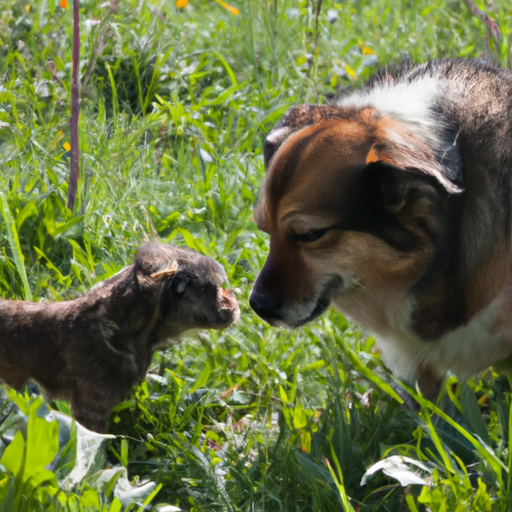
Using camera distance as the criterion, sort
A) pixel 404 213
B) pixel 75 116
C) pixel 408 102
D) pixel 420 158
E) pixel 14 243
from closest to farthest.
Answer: pixel 420 158
pixel 404 213
pixel 408 102
pixel 14 243
pixel 75 116

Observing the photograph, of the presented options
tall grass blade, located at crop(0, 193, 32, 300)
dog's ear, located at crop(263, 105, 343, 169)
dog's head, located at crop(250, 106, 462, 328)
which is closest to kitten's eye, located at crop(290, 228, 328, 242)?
dog's head, located at crop(250, 106, 462, 328)

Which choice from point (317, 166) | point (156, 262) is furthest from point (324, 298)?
point (156, 262)

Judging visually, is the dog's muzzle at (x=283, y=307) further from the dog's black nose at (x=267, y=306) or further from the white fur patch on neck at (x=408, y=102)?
the white fur patch on neck at (x=408, y=102)

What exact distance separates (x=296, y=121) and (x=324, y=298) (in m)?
0.69

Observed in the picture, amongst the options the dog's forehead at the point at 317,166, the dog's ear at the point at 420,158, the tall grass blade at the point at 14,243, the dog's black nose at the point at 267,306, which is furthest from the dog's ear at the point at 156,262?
the dog's ear at the point at 420,158

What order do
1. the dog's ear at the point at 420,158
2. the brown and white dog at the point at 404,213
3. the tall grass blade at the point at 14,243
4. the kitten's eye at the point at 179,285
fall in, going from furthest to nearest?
the tall grass blade at the point at 14,243, the kitten's eye at the point at 179,285, the brown and white dog at the point at 404,213, the dog's ear at the point at 420,158

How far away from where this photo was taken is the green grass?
8.62 feet

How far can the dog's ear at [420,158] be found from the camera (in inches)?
101

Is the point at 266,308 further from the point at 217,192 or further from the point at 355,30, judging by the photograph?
the point at 355,30

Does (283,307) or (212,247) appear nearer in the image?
(283,307)

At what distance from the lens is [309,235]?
280cm

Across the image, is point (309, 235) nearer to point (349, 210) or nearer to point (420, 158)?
point (349, 210)

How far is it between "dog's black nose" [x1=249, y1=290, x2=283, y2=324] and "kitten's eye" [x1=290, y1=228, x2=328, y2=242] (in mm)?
252

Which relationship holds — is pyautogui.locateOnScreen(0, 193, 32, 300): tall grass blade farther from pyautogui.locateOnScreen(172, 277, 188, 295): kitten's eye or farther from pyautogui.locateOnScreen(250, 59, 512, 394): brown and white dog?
pyautogui.locateOnScreen(250, 59, 512, 394): brown and white dog
